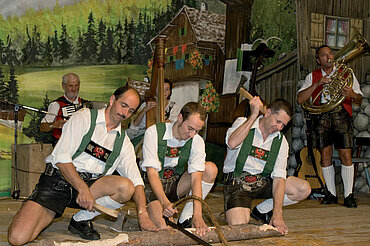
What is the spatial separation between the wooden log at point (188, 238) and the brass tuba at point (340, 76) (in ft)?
6.96

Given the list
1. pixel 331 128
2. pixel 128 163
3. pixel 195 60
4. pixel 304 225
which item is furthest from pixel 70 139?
pixel 195 60

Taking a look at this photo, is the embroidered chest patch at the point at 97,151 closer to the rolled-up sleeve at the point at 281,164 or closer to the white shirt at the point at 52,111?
the rolled-up sleeve at the point at 281,164

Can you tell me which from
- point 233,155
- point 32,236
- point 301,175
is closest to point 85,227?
point 32,236

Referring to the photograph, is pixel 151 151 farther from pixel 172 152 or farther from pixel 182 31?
pixel 182 31

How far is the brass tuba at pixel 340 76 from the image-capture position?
4.67 meters

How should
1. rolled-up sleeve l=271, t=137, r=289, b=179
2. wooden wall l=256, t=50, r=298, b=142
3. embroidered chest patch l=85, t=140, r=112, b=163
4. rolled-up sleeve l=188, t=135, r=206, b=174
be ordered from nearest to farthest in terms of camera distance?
embroidered chest patch l=85, t=140, r=112, b=163, rolled-up sleeve l=188, t=135, r=206, b=174, rolled-up sleeve l=271, t=137, r=289, b=179, wooden wall l=256, t=50, r=298, b=142

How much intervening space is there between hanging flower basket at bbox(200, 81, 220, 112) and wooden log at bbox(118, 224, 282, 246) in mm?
3291

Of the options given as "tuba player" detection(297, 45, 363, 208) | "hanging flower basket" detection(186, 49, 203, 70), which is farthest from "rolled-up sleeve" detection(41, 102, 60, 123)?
"tuba player" detection(297, 45, 363, 208)

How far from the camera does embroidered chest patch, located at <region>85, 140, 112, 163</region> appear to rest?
2.84 metres

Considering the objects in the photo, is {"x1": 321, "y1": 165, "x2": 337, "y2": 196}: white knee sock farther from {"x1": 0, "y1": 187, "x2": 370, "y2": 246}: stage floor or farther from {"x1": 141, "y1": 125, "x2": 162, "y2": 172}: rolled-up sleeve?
{"x1": 141, "y1": 125, "x2": 162, "y2": 172}: rolled-up sleeve

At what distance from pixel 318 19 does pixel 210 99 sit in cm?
193

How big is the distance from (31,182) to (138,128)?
1271 mm

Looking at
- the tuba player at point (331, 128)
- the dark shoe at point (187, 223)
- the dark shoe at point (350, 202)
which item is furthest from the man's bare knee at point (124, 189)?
the dark shoe at point (350, 202)

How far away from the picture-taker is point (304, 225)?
3.56 m
